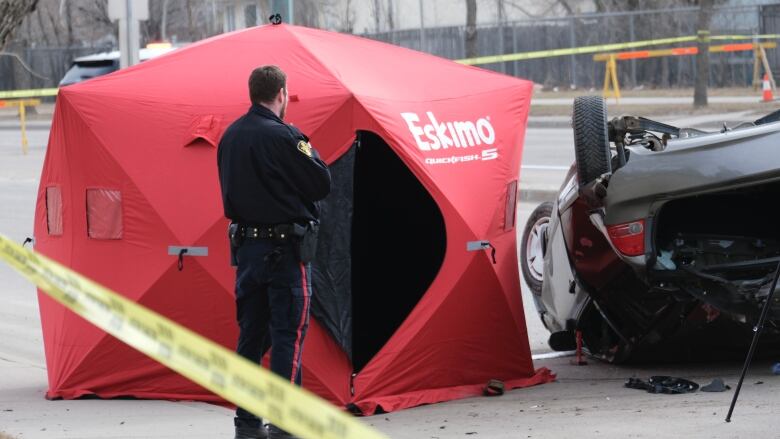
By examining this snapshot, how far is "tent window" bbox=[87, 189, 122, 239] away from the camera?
741 cm

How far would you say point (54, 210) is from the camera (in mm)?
7703

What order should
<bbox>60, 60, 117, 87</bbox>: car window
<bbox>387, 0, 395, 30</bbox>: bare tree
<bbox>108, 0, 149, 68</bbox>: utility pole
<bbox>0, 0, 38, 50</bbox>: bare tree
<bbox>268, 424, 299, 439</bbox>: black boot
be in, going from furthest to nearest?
<bbox>387, 0, 395, 30</bbox>: bare tree, <bbox>60, 60, 117, 87</bbox>: car window, <bbox>108, 0, 149, 68</bbox>: utility pole, <bbox>0, 0, 38, 50</bbox>: bare tree, <bbox>268, 424, 299, 439</bbox>: black boot

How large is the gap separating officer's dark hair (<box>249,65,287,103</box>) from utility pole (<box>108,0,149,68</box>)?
6375 millimetres

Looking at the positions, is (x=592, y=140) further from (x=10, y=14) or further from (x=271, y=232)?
(x=10, y=14)

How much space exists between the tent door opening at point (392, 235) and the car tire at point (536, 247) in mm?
1170

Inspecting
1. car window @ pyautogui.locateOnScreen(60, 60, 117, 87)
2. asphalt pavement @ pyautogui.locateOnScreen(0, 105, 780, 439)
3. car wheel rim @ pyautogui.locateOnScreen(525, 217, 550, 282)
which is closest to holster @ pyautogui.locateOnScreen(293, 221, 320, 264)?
asphalt pavement @ pyautogui.locateOnScreen(0, 105, 780, 439)

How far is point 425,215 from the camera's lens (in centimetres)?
812

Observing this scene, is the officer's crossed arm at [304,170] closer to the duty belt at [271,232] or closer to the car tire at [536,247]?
the duty belt at [271,232]

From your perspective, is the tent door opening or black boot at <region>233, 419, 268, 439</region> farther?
the tent door opening

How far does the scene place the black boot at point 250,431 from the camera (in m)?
6.06

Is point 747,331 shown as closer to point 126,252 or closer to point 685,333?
point 685,333

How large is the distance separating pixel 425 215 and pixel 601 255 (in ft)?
4.10

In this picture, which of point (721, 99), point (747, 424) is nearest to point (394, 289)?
point (747, 424)

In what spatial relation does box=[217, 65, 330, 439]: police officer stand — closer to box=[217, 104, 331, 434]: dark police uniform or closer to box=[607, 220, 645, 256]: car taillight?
box=[217, 104, 331, 434]: dark police uniform
